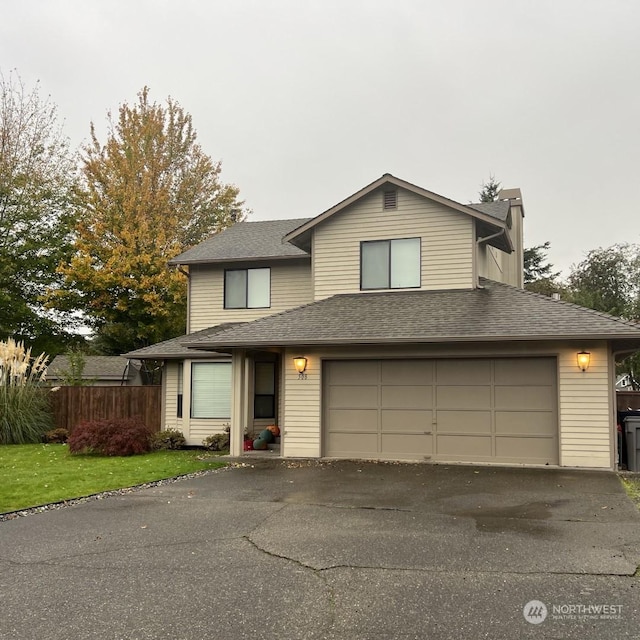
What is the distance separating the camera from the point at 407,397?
12.2 meters

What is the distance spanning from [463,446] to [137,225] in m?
20.5

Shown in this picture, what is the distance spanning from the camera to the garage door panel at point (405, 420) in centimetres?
1205

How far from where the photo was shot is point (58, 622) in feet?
13.6

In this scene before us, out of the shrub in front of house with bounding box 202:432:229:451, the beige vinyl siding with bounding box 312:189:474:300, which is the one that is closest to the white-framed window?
the shrub in front of house with bounding box 202:432:229:451

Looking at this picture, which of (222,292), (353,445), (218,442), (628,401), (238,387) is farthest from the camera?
(222,292)

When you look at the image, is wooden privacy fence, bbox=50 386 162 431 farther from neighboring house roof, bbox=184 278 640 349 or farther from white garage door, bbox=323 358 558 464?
white garage door, bbox=323 358 558 464

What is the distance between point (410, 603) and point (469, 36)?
16.1 meters

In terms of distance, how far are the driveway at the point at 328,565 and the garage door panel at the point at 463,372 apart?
315 centimetres

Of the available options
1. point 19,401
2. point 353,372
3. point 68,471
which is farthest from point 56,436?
point 353,372

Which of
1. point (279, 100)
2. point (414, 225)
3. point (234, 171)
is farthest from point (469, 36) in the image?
point (234, 171)

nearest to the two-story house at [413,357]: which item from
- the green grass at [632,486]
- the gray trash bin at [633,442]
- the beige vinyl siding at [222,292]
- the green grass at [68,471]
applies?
the green grass at [632,486]

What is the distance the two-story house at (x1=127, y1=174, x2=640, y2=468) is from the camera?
11133mm

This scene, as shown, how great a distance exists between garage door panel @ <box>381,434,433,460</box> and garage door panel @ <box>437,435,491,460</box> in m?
0.24

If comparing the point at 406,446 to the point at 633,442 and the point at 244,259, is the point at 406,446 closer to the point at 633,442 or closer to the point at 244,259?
the point at 633,442
